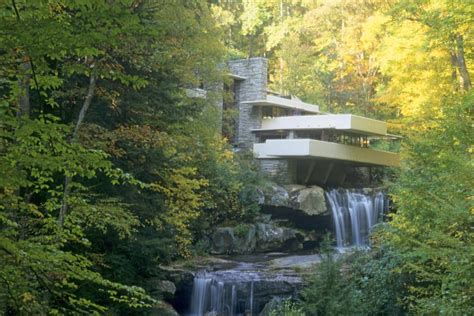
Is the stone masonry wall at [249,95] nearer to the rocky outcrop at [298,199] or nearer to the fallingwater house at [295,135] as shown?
the fallingwater house at [295,135]

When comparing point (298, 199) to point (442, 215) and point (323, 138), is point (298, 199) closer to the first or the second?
point (323, 138)

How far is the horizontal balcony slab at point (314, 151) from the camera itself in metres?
21.6

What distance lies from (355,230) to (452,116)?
12345mm

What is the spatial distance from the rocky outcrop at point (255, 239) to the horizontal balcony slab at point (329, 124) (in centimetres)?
520

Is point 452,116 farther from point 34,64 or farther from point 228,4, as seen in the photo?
point 228,4

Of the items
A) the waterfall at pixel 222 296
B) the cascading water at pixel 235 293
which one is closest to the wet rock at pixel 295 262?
the cascading water at pixel 235 293

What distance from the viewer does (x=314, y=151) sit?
21.5 m

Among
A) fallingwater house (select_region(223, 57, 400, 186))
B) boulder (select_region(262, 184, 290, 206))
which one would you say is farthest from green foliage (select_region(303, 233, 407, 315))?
fallingwater house (select_region(223, 57, 400, 186))

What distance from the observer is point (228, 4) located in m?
32.6

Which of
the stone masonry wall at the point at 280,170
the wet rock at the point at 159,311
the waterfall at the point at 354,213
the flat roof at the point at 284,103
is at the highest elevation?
the flat roof at the point at 284,103

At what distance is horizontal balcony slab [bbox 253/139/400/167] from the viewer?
21.6 m

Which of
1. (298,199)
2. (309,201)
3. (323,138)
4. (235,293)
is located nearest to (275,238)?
(298,199)

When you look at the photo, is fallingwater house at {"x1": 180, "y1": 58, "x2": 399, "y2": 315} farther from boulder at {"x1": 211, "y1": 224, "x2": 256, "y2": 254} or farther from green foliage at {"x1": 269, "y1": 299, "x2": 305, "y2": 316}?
green foliage at {"x1": 269, "y1": 299, "x2": 305, "y2": 316}

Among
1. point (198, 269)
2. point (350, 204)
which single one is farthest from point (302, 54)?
point (198, 269)
